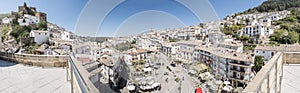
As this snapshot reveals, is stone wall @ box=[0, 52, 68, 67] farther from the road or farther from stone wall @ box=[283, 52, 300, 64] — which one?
stone wall @ box=[283, 52, 300, 64]

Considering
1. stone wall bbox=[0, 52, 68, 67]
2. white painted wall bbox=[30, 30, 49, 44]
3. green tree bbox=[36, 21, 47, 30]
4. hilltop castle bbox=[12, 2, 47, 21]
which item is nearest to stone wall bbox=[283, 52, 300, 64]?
stone wall bbox=[0, 52, 68, 67]

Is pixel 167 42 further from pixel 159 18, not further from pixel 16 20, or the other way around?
pixel 16 20

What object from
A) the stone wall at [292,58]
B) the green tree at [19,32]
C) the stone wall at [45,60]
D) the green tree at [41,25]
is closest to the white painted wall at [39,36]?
the green tree at [19,32]

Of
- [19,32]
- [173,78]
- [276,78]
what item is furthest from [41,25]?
[276,78]

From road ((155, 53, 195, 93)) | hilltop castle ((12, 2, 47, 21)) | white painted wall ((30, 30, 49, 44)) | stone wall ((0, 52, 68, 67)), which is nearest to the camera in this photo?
stone wall ((0, 52, 68, 67))

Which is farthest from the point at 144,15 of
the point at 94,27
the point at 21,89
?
the point at 21,89

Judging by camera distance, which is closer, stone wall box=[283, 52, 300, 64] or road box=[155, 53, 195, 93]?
stone wall box=[283, 52, 300, 64]

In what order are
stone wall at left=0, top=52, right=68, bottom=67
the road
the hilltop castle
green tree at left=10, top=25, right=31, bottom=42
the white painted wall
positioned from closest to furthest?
1. stone wall at left=0, top=52, right=68, bottom=67
2. the road
3. green tree at left=10, top=25, right=31, bottom=42
4. the white painted wall
5. the hilltop castle

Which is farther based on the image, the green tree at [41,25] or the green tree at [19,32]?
the green tree at [41,25]

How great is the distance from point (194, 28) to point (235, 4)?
1996 mm

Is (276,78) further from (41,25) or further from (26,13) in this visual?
(26,13)

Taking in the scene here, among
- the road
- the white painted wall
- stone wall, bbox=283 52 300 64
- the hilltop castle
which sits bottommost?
the road

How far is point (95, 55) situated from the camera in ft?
7.62

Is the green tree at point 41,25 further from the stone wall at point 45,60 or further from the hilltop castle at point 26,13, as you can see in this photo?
the stone wall at point 45,60
